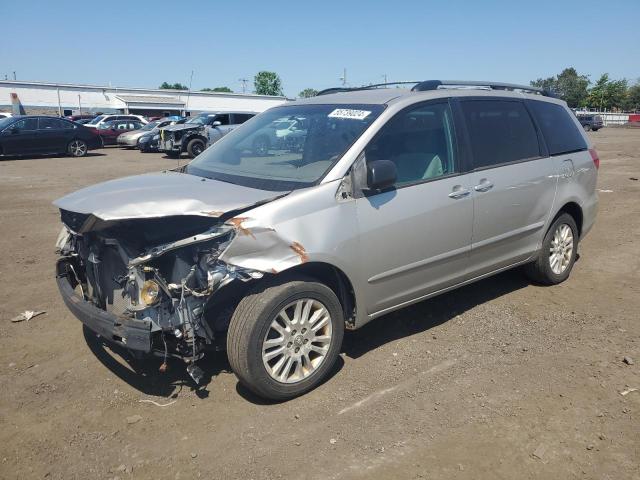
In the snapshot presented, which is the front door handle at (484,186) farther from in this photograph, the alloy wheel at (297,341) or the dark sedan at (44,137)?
the dark sedan at (44,137)

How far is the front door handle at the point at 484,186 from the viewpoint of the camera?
13.8 ft

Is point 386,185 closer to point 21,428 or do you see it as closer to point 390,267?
point 390,267

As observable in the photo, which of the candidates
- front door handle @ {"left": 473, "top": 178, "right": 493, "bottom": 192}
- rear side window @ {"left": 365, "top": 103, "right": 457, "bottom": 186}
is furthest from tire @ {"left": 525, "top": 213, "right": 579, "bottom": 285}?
rear side window @ {"left": 365, "top": 103, "right": 457, "bottom": 186}

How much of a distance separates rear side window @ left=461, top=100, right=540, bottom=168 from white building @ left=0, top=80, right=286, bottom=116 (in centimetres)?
4101

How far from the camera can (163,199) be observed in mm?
3205

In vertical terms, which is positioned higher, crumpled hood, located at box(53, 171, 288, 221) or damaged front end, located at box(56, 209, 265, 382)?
crumpled hood, located at box(53, 171, 288, 221)

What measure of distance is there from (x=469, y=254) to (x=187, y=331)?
2334 mm

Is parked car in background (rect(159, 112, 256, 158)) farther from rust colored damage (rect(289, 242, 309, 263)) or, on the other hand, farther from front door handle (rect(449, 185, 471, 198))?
rust colored damage (rect(289, 242, 309, 263))

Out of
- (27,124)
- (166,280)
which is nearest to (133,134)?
(27,124)

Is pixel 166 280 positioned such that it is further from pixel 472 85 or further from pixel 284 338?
pixel 472 85

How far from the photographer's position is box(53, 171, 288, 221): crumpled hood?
307 centimetres

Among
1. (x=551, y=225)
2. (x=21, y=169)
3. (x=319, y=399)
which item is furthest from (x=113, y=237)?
(x=21, y=169)

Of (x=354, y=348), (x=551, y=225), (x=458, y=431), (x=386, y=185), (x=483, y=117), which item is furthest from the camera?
(x=551, y=225)

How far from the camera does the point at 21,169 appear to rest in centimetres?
1567
